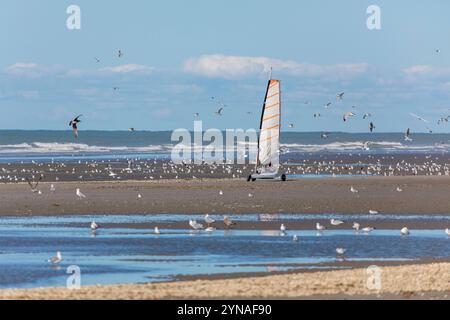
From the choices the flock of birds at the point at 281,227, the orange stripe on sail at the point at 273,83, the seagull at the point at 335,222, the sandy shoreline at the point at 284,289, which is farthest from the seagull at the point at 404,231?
the orange stripe on sail at the point at 273,83

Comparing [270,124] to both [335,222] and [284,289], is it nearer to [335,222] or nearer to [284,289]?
[335,222]

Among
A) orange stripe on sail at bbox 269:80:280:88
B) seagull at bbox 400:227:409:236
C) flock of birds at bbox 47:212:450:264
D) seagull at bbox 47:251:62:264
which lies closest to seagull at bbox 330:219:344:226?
flock of birds at bbox 47:212:450:264

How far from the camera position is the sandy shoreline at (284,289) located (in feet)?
62.5

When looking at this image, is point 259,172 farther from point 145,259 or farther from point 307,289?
point 307,289

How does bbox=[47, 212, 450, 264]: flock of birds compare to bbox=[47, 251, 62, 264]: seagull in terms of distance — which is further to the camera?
bbox=[47, 212, 450, 264]: flock of birds

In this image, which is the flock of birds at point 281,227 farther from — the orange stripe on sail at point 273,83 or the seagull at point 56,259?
the orange stripe on sail at point 273,83

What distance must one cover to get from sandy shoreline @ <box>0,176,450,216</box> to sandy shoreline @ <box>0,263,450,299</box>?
17858mm

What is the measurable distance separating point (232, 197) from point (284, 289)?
85.7 feet

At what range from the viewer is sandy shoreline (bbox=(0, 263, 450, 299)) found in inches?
750

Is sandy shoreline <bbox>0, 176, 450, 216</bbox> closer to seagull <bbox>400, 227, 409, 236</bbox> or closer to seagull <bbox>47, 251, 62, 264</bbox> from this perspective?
seagull <bbox>400, 227, 409, 236</bbox>

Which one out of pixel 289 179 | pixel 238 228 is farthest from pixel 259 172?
pixel 238 228

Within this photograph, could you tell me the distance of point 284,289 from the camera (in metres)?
20.0

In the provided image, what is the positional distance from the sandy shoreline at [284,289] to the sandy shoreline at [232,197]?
1786 centimetres

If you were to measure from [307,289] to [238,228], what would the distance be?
14.1 metres
